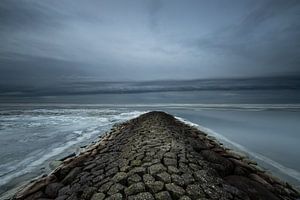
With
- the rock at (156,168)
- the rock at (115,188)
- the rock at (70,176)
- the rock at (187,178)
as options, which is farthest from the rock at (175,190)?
the rock at (70,176)

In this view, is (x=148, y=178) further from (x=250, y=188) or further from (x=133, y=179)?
(x=250, y=188)

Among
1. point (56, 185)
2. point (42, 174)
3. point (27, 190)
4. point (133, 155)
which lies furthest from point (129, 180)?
point (42, 174)

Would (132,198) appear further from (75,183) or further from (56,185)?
(56,185)

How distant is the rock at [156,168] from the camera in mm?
3566

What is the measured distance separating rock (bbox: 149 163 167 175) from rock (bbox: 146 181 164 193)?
33 cm

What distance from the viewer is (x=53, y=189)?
4016mm

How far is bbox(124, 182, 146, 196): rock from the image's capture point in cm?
306

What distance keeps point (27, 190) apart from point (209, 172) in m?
3.92

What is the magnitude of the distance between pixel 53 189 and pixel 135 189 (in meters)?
2.07

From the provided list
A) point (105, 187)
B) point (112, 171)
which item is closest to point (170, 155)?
point (112, 171)

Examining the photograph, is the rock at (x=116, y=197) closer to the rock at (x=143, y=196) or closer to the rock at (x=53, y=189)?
the rock at (x=143, y=196)

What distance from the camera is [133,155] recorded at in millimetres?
4629

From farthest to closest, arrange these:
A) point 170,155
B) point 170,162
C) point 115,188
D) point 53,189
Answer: point 170,155 → point 53,189 → point 170,162 → point 115,188

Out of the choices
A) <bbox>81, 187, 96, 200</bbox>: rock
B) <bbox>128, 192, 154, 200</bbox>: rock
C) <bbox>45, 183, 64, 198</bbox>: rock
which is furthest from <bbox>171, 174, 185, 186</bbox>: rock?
<bbox>45, 183, 64, 198</bbox>: rock
